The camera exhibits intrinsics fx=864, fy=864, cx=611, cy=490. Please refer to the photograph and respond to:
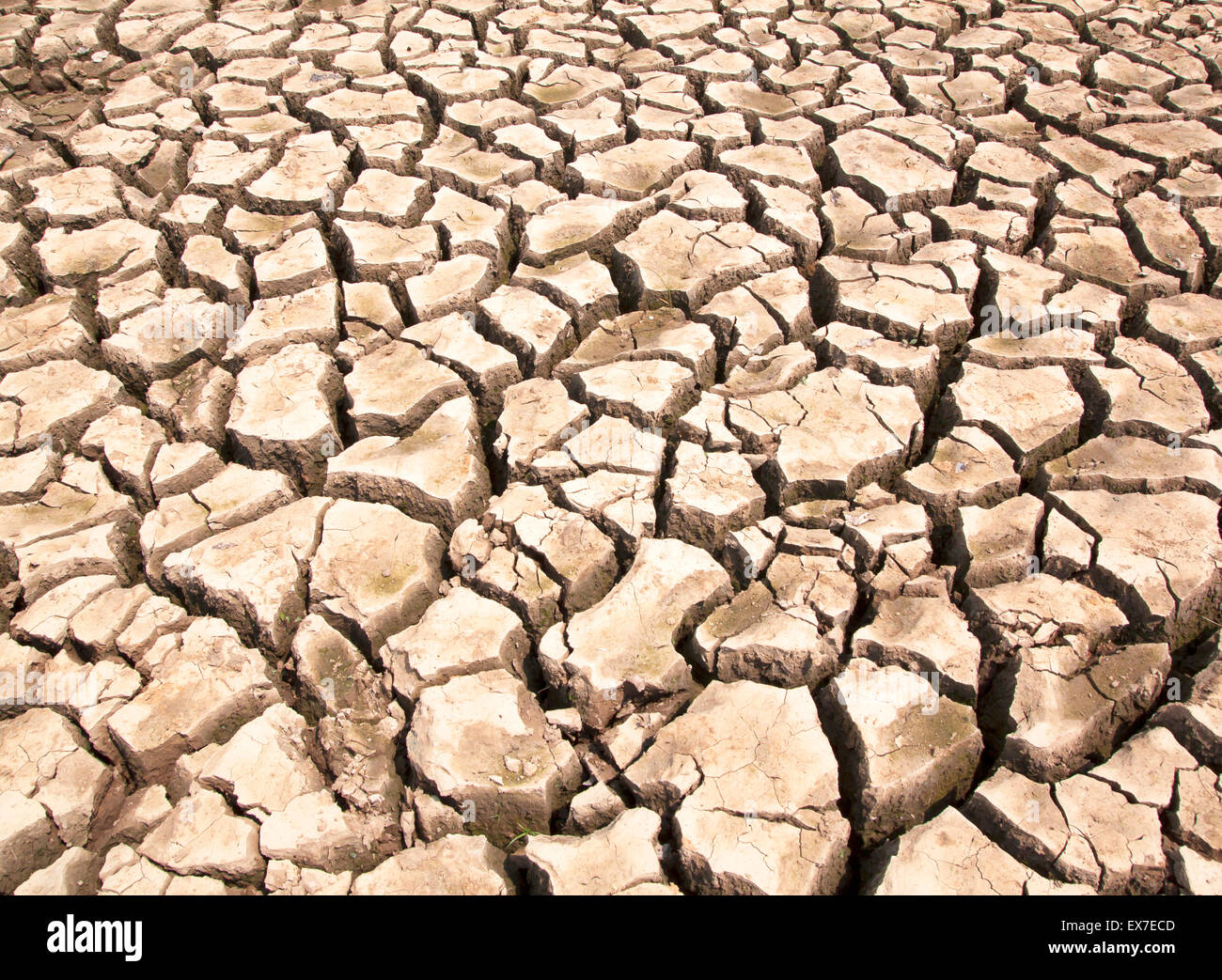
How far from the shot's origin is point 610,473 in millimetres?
2504

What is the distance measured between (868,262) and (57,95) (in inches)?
151

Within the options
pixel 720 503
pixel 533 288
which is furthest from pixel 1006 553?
pixel 533 288

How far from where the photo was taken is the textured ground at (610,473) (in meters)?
1.90

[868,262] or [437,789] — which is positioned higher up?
[868,262]

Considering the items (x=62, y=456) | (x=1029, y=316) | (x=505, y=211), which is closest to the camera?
(x=62, y=456)

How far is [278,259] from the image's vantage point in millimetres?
3152

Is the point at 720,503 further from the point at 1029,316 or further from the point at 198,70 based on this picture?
the point at 198,70

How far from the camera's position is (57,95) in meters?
4.09

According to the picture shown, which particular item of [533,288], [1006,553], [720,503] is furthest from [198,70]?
[1006,553]

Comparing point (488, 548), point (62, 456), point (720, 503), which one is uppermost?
point (720, 503)

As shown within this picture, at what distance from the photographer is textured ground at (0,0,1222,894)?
1.90 m

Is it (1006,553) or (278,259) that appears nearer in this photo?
(1006,553)

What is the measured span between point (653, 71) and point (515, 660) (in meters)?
3.12

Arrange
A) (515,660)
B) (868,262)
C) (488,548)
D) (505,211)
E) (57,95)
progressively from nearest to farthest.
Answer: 1. (515,660)
2. (488,548)
3. (868,262)
4. (505,211)
5. (57,95)
